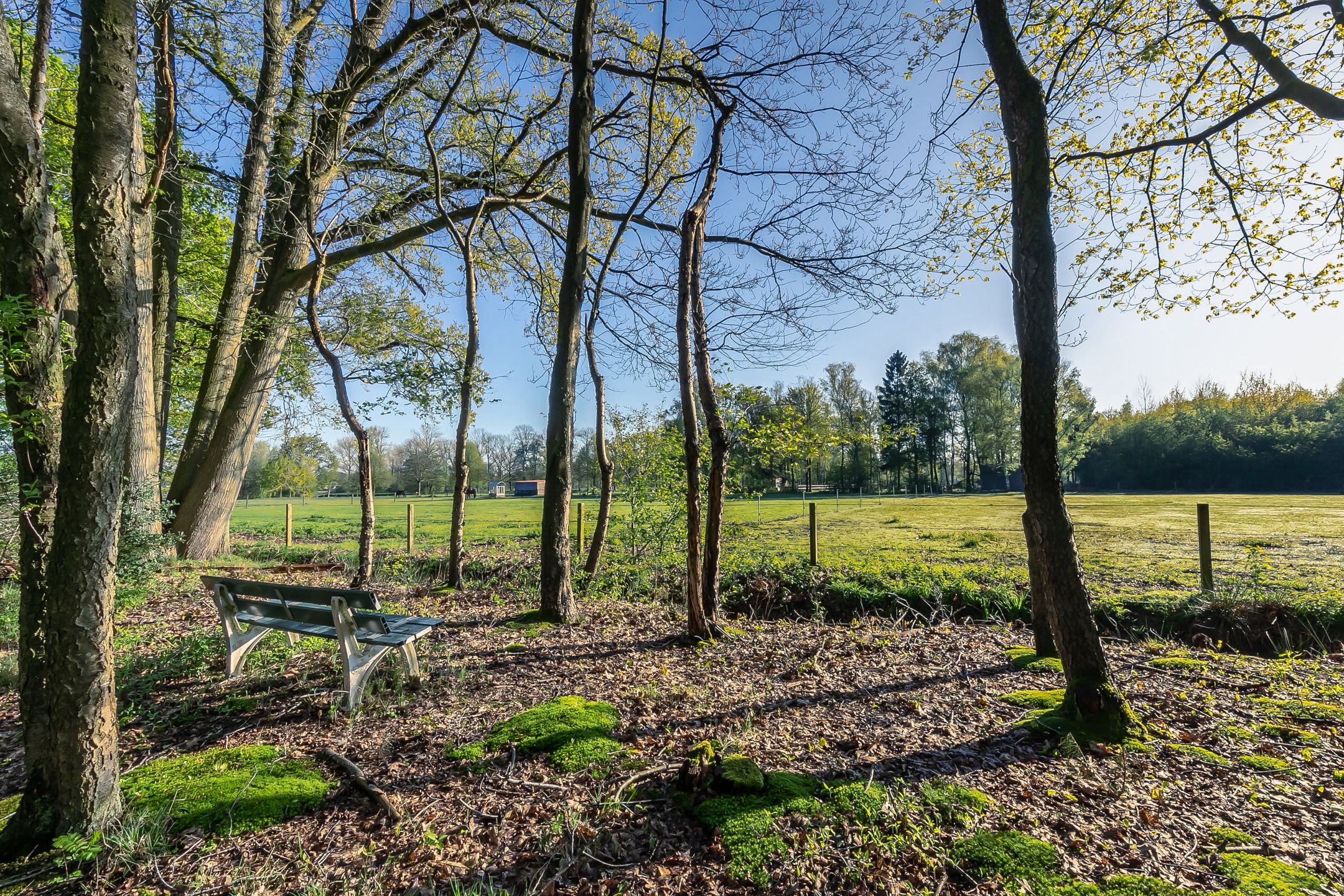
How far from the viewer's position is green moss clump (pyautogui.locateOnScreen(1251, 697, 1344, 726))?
350 cm

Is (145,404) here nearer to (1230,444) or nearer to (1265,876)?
(1265,876)

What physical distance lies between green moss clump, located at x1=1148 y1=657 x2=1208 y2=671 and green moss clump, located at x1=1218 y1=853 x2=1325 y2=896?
9.21ft

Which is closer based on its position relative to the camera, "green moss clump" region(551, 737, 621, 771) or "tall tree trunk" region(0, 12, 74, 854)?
"tall tree trunk" region(0, 12, 74, 854)

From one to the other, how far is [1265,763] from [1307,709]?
116 centimetres

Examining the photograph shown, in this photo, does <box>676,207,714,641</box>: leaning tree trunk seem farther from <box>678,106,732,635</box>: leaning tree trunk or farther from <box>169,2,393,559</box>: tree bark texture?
<box>169,2,393,559</box>: tree bark texture

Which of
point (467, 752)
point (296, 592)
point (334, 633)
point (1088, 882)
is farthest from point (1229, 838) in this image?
point (296, 592)

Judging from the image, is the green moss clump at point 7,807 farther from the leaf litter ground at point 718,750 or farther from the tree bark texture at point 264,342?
the tree bark texture at point 264,342

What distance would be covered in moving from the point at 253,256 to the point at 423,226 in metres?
2.93

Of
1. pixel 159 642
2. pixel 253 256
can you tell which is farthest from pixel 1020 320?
pixel 253 256

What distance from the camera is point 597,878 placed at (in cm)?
226

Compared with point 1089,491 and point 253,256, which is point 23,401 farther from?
point 1089,491

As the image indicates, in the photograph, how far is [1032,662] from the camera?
463 centimetres

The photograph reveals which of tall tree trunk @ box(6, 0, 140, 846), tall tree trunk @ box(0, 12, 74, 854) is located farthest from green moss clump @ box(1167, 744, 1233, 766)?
tall tree trunk @ box(0, 12, 74, 854)

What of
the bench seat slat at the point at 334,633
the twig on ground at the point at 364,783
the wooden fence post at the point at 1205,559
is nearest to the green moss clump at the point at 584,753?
the twig on ground at the point at 364,783
